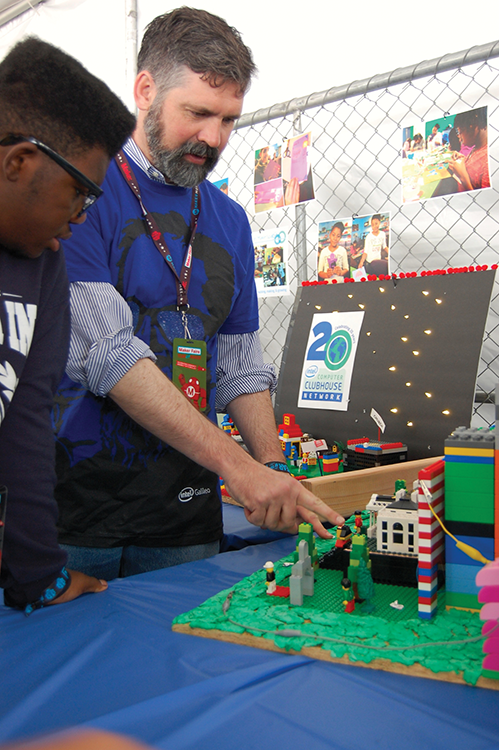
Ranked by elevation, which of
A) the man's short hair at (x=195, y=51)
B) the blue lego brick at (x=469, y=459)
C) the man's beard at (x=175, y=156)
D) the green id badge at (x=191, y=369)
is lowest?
the blue lego brick at (x=469, y=459)

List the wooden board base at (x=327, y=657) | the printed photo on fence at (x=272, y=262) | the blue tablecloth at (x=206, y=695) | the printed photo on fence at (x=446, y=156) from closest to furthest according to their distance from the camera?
the blue tablecloth at (x=206, y=695)
the wooden board base at (x=327, y=657)
the printed photo on fence at (x=446, y=156)
the printed photo on fence at (x=272, y=262)

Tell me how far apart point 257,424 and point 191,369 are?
23cm

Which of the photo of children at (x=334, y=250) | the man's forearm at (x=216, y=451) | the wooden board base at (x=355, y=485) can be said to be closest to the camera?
the man's forearm at (x=216, y=451)

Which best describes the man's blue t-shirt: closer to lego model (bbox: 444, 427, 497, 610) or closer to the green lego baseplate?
the green lego baseplate

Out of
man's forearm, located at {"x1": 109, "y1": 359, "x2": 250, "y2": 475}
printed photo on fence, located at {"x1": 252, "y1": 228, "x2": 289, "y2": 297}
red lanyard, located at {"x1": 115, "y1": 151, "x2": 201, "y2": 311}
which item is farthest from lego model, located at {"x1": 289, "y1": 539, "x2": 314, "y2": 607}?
printed photo on fence, located at {"x1": 252, "y1": 228, "x2": 289, "y2": 297}

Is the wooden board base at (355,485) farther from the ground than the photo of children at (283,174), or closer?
closer

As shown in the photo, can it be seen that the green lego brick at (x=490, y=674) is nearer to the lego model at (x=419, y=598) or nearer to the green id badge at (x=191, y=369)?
the lego model at (x=419, y=598)

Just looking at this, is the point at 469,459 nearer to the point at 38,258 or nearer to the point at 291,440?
the point at 38,258

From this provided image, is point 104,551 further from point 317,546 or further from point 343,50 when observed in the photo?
point 343,50

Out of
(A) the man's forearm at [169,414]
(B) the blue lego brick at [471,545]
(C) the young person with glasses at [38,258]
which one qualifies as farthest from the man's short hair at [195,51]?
(B) the blue lego brick at [471,545]

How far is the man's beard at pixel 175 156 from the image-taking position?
1082 mm

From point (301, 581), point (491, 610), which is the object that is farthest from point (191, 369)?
point (491, 610)

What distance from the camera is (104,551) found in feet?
3.52

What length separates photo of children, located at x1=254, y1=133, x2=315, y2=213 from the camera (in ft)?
6.48
